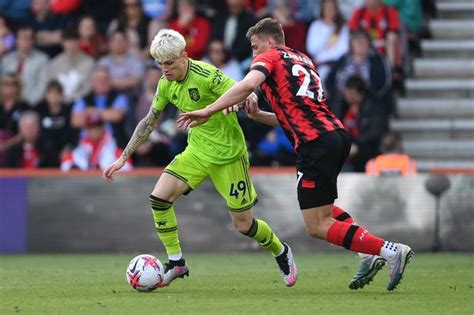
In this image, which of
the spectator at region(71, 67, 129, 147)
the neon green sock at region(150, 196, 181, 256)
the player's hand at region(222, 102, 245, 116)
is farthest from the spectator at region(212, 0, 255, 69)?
the player's hand at region(222, 102, 245, 116)

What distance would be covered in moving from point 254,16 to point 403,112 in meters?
2.73

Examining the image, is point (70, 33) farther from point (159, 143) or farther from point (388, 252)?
point (388, 252)

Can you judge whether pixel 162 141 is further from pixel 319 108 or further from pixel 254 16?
pixel 319 108

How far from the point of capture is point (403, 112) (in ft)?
63.4

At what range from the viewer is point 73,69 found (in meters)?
19.3

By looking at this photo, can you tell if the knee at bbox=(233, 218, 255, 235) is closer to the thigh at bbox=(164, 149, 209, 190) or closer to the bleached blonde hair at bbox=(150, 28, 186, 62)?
the thigh at bbox=(164, 149, 209, 190)

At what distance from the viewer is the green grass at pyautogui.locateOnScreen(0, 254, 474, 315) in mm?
9180

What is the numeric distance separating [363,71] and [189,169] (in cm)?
744

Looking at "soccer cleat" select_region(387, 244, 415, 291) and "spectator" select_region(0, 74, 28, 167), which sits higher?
"soccer cleat" select_region(387, 244, 415, 291)

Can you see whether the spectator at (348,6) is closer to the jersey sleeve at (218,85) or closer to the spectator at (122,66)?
the spectator at (122,66)

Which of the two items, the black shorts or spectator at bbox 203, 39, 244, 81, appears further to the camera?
spectator at bbox 203, 39, 244, 81

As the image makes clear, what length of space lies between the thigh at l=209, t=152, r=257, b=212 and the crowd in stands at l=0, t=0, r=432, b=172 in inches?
243

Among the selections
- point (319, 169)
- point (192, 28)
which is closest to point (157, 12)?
point (192, 28)

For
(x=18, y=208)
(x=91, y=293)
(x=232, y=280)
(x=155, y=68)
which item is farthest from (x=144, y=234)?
(x=91, y=293)
